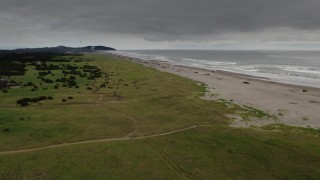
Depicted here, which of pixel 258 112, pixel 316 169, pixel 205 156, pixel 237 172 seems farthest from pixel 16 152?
pixel 258 112

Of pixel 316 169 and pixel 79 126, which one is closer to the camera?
pixel 316 169

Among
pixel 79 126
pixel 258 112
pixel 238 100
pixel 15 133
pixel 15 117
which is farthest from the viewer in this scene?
pixel 238 100

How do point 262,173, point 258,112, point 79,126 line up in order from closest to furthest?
point 262,173, point 79,126, point 258,112

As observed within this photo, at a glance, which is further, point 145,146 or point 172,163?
point 145,146

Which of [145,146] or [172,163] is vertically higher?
[145,146]

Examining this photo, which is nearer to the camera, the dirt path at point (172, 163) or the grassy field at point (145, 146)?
the dirt path at point (172, 163)

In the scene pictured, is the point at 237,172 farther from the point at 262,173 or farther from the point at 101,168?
the point at 101,168

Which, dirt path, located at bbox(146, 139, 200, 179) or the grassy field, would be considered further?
the grassy field
